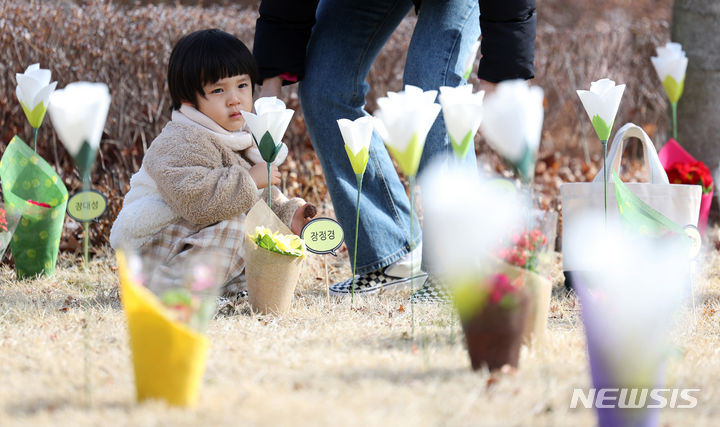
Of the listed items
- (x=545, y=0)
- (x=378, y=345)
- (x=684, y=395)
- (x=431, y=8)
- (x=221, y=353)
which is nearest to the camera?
(x=684, y=395)

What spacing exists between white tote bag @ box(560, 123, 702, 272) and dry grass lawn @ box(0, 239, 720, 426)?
34 centimetres

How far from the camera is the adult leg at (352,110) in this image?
9.53 feet

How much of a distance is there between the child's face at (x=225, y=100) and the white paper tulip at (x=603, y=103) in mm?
1147

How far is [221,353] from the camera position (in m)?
2.08

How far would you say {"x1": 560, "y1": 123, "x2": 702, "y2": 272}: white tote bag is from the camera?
2.84 meters

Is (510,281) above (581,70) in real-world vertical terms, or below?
below

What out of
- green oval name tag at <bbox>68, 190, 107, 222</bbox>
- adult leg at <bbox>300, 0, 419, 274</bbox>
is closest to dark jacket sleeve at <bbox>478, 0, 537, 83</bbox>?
adult leg at <bbox>300, 0, 419, 274</bbox>

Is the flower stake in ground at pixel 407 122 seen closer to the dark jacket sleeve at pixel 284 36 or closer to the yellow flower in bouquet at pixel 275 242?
the yellow flower in bouquet at pixel 275 242

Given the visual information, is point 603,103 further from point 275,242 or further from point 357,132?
point 275,242

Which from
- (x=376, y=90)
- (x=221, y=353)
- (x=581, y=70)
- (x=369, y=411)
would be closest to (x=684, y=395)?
(x=369, y=411)

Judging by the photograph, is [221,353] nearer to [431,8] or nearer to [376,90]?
[431,8]

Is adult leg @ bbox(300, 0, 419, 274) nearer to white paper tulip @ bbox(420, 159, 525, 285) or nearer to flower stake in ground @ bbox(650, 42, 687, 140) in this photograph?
white paper tulip @ bbox(420, 159, 525, 285)

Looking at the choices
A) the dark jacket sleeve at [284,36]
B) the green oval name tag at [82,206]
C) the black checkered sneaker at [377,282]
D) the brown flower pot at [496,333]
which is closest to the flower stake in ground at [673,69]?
the black checkered sneaker at [377,282]

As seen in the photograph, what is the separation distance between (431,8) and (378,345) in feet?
4.01
